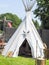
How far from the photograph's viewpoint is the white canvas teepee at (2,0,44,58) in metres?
15.0

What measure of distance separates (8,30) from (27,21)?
5320 millimetres

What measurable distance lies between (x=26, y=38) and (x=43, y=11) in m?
8.17

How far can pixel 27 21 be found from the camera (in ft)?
50.7

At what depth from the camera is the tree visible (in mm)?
22234

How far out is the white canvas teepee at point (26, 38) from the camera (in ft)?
49.1

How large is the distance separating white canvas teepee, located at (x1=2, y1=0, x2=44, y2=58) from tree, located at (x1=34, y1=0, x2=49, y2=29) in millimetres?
6785

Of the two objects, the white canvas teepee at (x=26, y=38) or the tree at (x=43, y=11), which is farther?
the tree at (x=43, y=11)

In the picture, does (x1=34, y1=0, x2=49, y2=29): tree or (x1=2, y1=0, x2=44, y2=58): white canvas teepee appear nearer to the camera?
(x1=2, y1=0, x2=44, y2=58): white canvas teepee

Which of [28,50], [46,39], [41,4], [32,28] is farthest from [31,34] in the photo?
[41,4]

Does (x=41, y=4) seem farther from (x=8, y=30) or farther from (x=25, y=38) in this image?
(x=25, y=38)

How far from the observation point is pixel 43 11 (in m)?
23.3

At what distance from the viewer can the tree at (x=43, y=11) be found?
22234 mm

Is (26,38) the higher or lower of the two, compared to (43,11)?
lower

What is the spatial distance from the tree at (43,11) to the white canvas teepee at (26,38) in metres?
6.79
